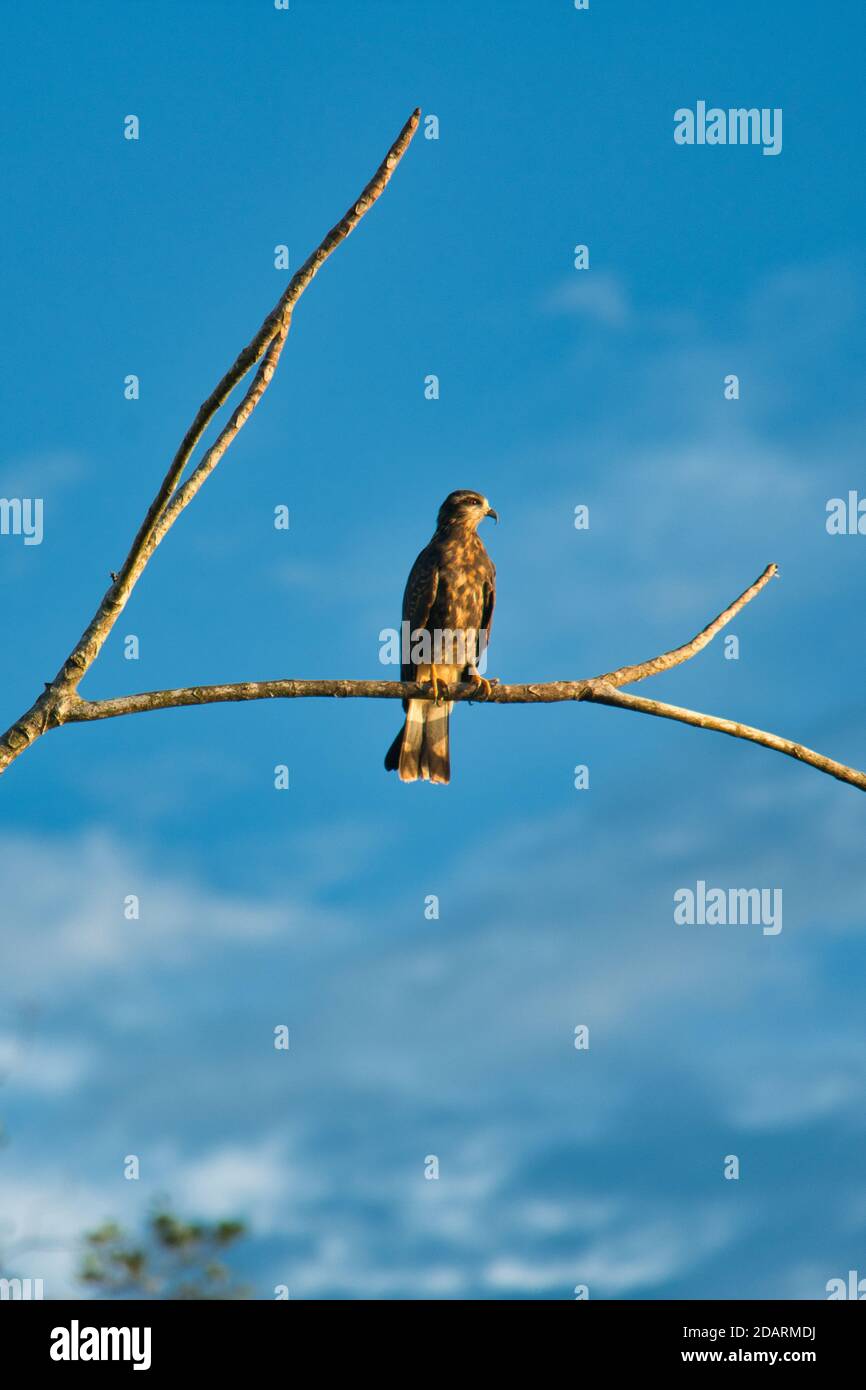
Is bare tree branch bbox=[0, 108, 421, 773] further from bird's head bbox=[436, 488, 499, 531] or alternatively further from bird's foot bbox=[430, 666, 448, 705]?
bird's head bbox=[436, 488, 499, 531]

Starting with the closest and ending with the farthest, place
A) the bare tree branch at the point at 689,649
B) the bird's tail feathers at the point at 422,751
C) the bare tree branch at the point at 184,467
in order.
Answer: the bare tree branch at the point at 184,467
the bare tree branch at the point at 689,649
the bird's tail feathers at the point at 422,751

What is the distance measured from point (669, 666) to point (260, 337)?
6.26 feet

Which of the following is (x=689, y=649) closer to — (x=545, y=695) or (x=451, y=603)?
(x=545, y=695)

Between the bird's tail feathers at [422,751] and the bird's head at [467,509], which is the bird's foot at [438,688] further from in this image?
the bird's head at [467,509]

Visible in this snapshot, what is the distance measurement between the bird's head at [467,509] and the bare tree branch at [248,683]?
16.5 ft

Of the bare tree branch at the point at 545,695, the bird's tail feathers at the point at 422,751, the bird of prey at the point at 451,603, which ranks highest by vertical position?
the bird of prey at the point at 451,603

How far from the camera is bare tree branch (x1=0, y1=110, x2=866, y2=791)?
3.79m

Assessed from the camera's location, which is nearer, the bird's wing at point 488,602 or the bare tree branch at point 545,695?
the bare tree branch at point 545,695

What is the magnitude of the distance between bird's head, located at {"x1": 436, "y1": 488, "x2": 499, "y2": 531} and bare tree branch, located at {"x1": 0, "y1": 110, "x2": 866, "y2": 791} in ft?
16.5

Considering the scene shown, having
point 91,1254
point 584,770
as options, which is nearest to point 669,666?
point 584,770

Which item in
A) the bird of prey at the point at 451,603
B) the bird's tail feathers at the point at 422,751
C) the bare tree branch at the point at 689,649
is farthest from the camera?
the bird of prey at the point at 451,603

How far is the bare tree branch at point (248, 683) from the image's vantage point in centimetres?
379

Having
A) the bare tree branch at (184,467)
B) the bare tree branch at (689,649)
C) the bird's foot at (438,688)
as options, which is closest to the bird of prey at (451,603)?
the bird's foot at (438,688)

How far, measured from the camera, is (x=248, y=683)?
4.19 meters
